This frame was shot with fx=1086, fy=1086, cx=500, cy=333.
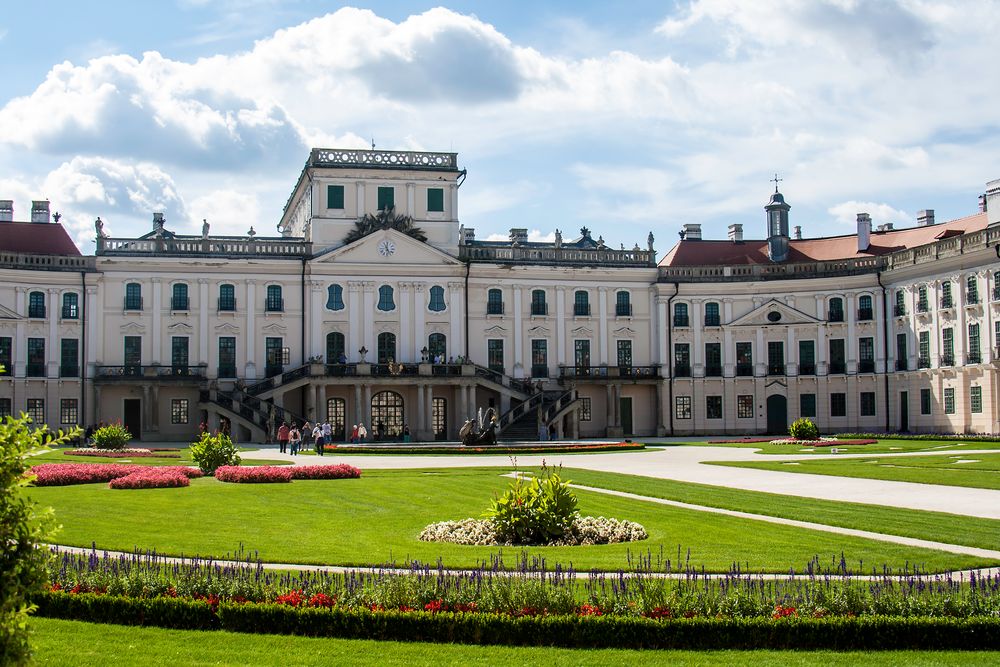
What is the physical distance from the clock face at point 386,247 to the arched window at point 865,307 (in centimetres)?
2849

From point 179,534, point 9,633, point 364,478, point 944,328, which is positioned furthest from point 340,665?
point 944,328

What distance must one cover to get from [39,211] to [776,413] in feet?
156

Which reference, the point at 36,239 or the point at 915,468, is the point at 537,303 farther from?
the point at 915,468

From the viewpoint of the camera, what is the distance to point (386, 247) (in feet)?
213

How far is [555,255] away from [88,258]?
2771 centimetres

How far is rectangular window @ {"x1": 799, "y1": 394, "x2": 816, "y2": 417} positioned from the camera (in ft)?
221

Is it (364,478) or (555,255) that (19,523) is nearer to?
(364,478)

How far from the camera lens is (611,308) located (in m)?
68.6

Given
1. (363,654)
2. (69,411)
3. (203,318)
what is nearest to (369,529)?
(363,654)

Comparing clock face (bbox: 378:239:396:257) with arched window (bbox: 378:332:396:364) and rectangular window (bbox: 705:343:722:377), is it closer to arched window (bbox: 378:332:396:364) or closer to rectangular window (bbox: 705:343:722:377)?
arched window (bbox: 378:332:396:364)

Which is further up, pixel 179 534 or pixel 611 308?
pixel 611 308

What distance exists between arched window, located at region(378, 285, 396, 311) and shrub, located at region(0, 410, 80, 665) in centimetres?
5724

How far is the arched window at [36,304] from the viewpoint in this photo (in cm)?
6162

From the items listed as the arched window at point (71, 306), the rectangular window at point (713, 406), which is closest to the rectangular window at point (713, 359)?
the rectangular window at point (713, 406)
